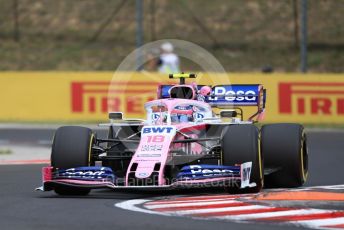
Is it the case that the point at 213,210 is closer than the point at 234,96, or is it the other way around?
the point at 213,210

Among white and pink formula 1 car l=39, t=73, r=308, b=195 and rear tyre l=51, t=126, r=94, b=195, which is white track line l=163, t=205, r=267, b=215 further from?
rear tyre l=51, t=126, r=94, b=195

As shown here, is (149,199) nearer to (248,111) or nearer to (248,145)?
(248,145)

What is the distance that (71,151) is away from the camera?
14.1m

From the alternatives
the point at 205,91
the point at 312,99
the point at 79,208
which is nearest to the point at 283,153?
the point at 205,91

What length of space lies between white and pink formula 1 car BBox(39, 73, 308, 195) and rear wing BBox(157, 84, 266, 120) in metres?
0.06

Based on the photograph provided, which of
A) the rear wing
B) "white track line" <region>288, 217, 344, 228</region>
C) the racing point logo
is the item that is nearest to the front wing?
"white track line" <region>288, 217, 344, 228</region>

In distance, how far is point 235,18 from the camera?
Result: 135 ft

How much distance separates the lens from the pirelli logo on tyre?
93.7 feet

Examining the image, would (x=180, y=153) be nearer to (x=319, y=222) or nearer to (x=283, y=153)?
(x=283, y=153)

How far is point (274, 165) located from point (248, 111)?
45.5 feet

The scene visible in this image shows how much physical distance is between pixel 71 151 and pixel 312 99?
1557cm


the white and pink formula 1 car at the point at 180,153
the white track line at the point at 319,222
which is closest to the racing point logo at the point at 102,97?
the white and pink formula 1 car at the point at 180,153

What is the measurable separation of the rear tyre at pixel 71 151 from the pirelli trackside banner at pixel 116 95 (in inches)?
536

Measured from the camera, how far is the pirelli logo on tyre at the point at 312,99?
28562 millimetres
